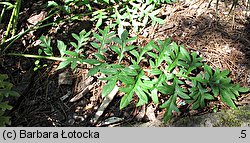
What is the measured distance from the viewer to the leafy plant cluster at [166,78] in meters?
1.69

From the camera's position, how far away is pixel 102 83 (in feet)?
6.37

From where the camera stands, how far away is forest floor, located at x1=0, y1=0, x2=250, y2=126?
1.83m

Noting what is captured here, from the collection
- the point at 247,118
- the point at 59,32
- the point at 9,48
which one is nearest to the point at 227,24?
the point at 247,118

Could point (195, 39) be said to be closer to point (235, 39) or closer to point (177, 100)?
point (235, 39)

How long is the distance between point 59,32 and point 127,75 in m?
0.73

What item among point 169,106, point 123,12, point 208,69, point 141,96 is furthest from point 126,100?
point 123,12

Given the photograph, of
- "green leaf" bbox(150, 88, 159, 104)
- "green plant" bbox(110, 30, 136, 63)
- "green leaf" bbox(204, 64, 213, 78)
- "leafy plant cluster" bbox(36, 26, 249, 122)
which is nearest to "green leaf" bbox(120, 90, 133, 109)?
"leafy plant cluster" bbox(36, 26, 249, 122)

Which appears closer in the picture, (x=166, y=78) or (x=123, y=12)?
(x=166, y=78)

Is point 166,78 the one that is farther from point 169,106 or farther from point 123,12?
point 123,12

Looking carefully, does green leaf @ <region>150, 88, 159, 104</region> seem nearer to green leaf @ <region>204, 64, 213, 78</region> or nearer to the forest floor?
the forest floor

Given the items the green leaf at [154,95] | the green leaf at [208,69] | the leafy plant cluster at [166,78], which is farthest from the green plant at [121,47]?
the green leaf at [208,69]

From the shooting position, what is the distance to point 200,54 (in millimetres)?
1951

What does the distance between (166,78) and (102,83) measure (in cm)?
40

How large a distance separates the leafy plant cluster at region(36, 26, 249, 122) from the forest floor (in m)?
0.07
